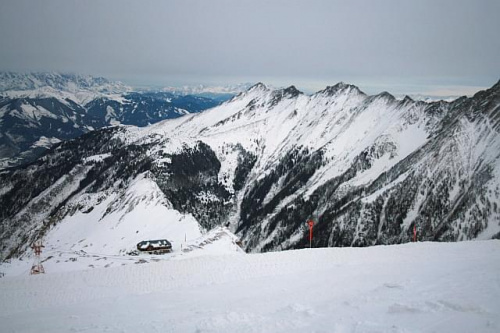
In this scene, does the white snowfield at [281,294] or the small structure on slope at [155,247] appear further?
the small structure on slope at [155,247]

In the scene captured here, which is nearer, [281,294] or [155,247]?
[281,294]

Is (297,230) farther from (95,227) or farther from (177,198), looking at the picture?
(95,227)

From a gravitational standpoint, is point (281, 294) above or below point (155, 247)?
above

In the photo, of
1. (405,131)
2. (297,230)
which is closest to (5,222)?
(297,230)

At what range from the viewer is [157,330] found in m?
15.8

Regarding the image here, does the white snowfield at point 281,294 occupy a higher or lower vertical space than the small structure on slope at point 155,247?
higher

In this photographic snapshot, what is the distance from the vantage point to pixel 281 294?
787 inches

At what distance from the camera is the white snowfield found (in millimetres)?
14914

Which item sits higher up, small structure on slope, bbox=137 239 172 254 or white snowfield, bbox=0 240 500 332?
white snowfield, bbox=0 240 500 332

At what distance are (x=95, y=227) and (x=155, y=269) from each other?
379ft

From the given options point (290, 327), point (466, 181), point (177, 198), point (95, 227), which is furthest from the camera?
point (177, 198)

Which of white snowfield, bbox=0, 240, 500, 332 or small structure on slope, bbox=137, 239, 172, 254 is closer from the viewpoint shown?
white snowfield, bbox=0, 240, 500, 332

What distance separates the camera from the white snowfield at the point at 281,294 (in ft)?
48.9

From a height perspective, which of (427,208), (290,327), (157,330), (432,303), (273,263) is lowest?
(427,208)
